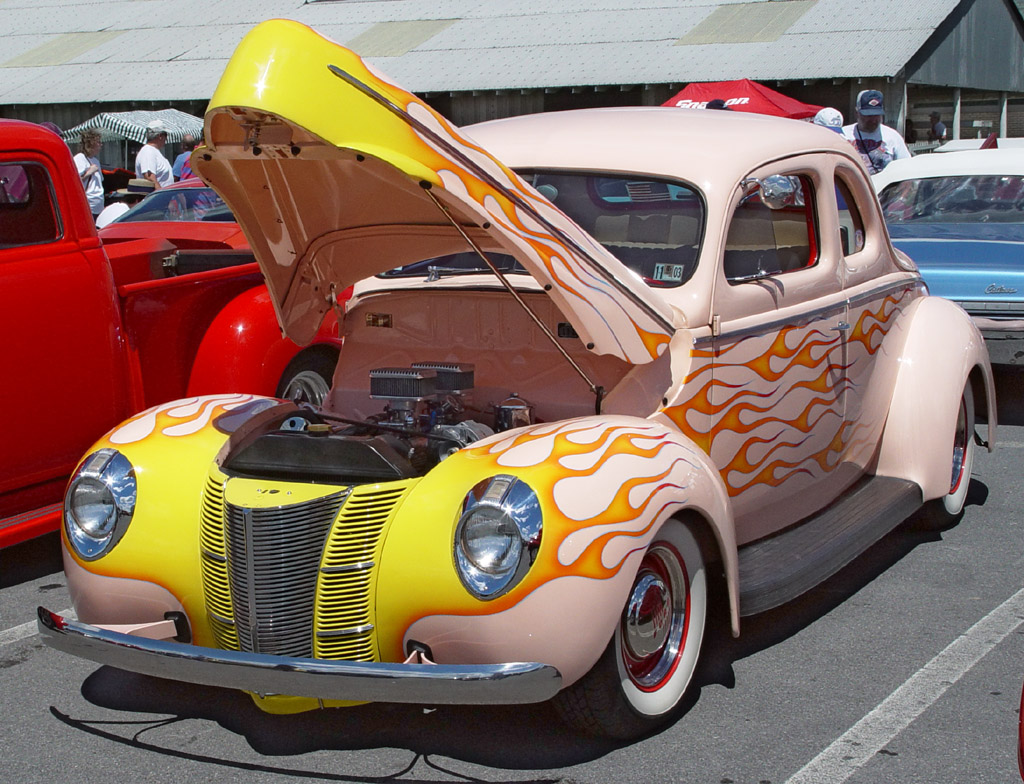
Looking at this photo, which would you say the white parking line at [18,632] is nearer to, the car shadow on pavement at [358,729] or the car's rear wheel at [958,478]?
the car shadow on pavement at [358,729]

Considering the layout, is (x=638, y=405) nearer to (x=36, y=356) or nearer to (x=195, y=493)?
(x=195, y=493)

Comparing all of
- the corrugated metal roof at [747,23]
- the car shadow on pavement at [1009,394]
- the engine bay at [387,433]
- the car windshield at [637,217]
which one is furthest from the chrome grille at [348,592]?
the corrugated metal roof at [747,23]

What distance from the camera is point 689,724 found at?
383cm

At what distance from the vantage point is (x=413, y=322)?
482 cm

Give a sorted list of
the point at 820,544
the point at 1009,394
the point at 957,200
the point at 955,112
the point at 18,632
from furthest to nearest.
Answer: the point at 955,112
the point at 957,200
the point at 1009,394
the point at 18,632
the point at 820,544

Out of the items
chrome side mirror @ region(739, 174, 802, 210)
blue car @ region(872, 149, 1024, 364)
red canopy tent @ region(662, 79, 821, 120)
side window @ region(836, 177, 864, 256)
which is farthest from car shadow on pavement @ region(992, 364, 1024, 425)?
red canopy tent @ region(662, 79, 821, 120)

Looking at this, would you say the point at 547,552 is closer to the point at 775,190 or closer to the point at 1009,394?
the point at 775,190

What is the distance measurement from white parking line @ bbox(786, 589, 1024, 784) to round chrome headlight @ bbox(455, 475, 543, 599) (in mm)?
961

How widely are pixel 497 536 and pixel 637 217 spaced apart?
63.2 inches

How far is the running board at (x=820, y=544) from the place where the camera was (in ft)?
13.4

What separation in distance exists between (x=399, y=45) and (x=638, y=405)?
2367 centimetres

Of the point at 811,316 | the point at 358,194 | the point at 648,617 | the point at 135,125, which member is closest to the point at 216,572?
the point at 648,617

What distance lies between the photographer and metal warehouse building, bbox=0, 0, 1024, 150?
22.7 metres

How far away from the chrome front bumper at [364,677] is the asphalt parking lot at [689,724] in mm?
368
